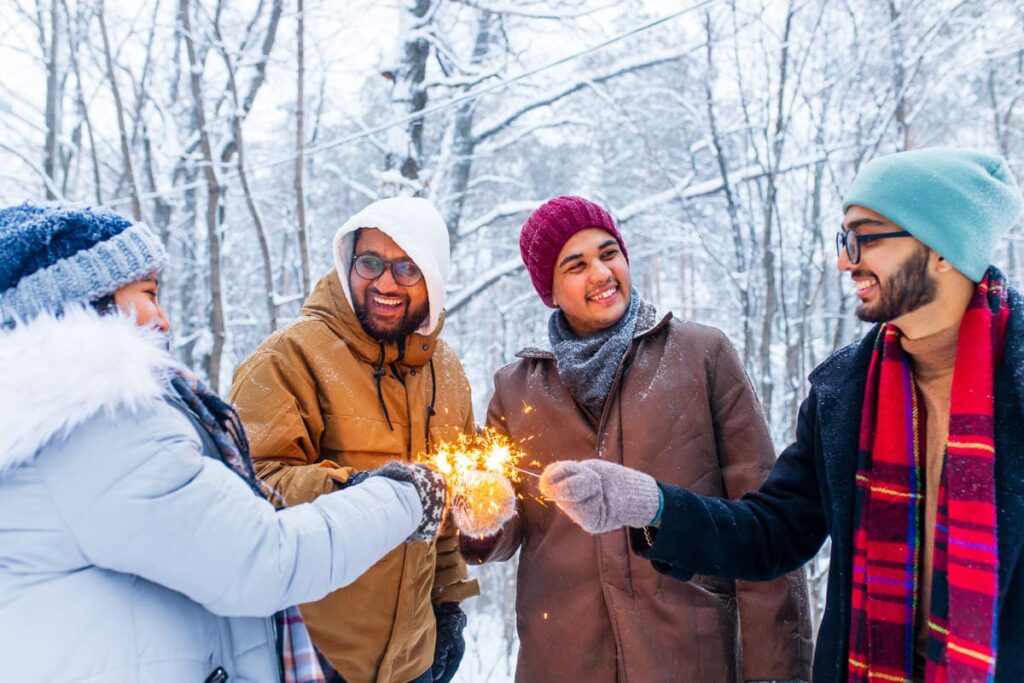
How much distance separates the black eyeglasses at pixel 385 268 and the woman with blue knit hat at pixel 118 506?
39.3 inches

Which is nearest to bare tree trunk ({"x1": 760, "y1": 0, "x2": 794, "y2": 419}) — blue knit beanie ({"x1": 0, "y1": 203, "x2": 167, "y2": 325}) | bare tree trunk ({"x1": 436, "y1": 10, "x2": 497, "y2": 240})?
bare tree trunk ({"x1": 436, "y1": 10, "x2": 497, "y2": 240})

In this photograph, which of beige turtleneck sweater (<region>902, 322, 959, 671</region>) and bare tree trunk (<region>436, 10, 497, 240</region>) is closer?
beige turtleneck sweater (<region>902, 322, 959, 671</region>)

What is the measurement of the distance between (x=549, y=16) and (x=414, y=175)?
2227mm

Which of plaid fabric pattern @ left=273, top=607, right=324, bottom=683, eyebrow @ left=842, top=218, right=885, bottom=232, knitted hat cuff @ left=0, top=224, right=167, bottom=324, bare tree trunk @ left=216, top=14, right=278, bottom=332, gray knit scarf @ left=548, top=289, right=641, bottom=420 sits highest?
bare tree trunk @ left=216, top=14, right=278, bottom=332

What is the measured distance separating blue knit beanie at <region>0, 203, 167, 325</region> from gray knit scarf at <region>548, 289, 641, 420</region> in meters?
1.54

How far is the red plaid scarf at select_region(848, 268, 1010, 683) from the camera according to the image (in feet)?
5.27

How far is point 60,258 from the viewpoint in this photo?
149cm

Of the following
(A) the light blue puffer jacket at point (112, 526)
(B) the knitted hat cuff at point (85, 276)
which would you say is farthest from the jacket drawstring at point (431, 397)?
(B) the knitted hat cuff at point (85, 276)

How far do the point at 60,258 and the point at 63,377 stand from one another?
13.0 inches

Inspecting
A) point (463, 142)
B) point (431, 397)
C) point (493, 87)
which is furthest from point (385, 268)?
point (463, 142)

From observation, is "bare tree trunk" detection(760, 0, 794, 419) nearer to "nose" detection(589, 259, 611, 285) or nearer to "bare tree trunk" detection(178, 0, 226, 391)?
"nose" detection(589, 259, 611, 285)

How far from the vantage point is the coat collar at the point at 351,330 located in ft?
8.30

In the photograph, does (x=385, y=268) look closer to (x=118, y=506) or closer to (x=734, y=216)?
(x=118, y=506)

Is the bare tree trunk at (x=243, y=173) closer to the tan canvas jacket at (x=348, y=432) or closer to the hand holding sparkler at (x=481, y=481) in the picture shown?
the tan canvas jacket at (x=348, y=432)
